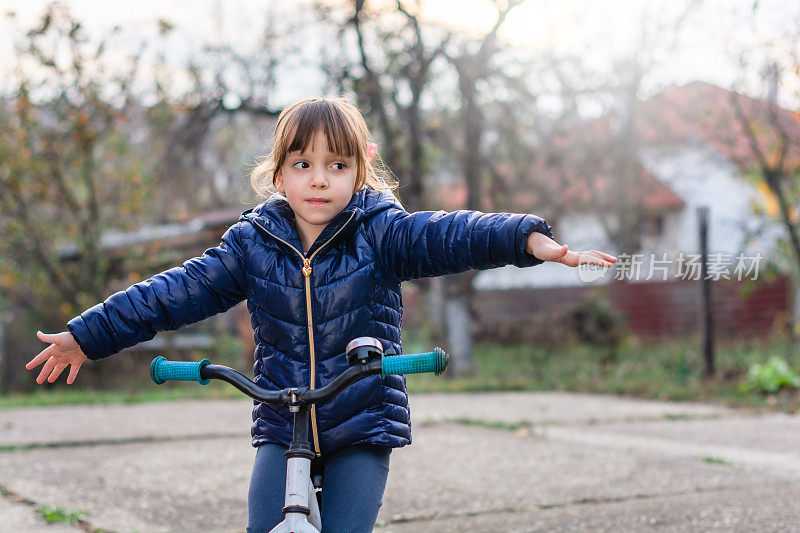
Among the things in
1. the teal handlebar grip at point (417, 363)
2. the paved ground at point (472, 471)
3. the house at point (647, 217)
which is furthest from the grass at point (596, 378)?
the teal handlebar grip at point (417, 363)

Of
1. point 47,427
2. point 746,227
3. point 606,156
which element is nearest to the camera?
point 47,427

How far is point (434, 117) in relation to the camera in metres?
14.9

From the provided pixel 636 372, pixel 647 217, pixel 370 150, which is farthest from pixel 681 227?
pixel 370 150

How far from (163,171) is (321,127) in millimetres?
10660

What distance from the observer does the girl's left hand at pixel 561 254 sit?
6.10 ft

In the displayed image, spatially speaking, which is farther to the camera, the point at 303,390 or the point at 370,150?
the point at 370,150

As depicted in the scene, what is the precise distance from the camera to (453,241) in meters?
2.20

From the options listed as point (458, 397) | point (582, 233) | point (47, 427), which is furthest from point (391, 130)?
point (582, 233)

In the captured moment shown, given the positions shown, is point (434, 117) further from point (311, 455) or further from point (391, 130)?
point (311, 455)

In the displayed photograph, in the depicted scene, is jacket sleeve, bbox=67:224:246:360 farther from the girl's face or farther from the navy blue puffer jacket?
the girl's face

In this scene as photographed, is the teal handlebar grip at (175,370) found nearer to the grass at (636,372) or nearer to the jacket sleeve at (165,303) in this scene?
the jacket sleeve at (165,303)

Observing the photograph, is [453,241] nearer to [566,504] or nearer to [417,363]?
[417,363]

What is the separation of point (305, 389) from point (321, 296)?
13.9 inches

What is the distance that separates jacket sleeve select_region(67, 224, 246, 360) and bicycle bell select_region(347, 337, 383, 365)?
0.62m
